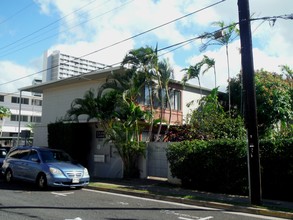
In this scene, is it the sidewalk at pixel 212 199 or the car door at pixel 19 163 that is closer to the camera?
the sidewalk at pixel 212 199

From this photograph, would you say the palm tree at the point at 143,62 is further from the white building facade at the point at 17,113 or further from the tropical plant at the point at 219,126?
the white building facade at the point at 17,113

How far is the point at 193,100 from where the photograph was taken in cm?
2538

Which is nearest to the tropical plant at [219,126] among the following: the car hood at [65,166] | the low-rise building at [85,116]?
the low-rise building at [85,116]

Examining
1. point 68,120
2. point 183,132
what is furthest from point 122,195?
point 68,120

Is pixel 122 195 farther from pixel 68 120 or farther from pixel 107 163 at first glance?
pixel 68 120

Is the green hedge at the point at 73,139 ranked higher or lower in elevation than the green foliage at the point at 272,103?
lower

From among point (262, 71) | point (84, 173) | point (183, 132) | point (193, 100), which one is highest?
point (262, 71)

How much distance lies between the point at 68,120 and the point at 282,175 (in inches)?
518

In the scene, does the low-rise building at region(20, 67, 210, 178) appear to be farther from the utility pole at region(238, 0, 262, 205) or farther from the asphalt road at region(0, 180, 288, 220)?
the utility pole at region(238, 0, 262, 205)

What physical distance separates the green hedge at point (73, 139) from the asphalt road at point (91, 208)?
7957 millimetres

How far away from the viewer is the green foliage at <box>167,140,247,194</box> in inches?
497

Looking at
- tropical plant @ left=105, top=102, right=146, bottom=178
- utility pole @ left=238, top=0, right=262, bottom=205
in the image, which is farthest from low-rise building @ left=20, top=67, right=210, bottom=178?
utility pole @ left=238, top=0, right=262, bottom=205

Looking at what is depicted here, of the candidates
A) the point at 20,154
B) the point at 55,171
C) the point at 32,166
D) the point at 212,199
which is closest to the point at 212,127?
the point at 212,199

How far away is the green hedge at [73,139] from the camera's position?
2058 cm
